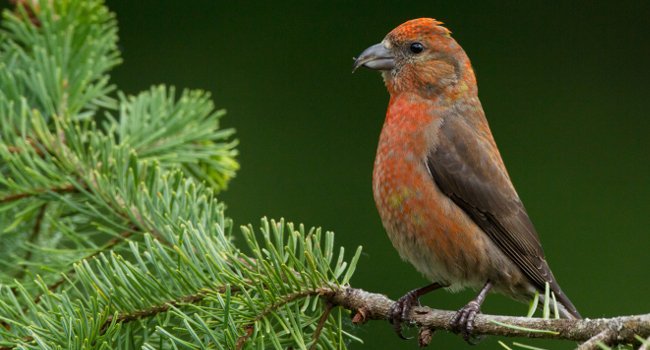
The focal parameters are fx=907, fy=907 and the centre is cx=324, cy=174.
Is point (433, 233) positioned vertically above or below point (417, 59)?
below

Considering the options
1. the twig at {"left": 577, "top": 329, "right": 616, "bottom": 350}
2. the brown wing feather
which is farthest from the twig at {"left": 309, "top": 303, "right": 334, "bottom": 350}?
the brown wing feather

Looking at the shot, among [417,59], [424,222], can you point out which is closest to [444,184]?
[424,222]

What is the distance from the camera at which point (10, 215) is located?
288 centimetres

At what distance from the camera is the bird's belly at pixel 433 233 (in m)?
3.23

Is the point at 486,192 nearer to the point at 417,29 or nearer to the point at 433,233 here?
the point at 433,233

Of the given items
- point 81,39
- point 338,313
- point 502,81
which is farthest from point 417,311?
point 502,81

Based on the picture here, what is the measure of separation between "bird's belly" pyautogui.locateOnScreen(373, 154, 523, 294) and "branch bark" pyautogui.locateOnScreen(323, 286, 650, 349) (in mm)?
643

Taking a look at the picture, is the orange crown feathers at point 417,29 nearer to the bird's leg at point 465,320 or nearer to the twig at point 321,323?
the bird's leg at point 465,320

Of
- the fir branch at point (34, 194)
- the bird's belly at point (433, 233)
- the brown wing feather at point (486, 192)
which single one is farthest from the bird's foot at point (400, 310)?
the fir branch at point (34, 194)

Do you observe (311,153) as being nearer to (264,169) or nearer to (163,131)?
(264,169)

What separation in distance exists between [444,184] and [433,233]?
0.23 metres

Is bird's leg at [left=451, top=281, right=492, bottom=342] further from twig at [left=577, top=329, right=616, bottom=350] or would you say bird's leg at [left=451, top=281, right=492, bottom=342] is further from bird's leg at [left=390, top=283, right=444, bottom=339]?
twig at [left=577, top=329, right=616, bottom=350]

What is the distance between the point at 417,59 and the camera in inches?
149

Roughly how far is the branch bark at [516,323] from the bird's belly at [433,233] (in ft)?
2.11
